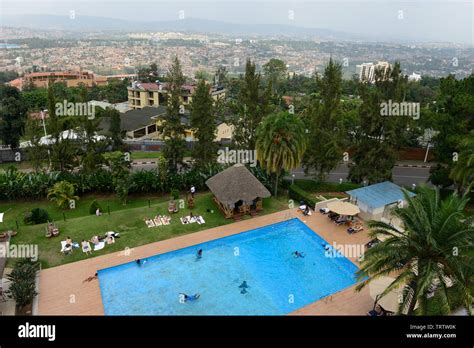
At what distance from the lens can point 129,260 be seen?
71.0ft

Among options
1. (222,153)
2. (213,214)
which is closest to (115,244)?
(213,214)

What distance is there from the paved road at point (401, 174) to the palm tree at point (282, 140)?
1006cm

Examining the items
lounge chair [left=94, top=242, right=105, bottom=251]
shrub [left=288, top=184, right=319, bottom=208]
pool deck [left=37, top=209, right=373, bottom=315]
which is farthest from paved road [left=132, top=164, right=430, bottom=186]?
lounge chair [left=94, top=242, right=105, bottom=251]

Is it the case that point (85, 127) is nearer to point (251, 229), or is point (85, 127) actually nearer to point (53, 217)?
point (53, 217)

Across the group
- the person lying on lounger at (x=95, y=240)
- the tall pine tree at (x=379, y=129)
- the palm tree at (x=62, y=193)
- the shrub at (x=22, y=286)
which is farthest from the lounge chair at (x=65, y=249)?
the tall pine tree at (x=379, y=129)

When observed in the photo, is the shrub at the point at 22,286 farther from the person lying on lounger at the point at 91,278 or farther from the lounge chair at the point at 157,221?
the lounge chair at the point at 157,221

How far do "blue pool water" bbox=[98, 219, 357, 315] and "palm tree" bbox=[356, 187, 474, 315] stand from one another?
6.37 m

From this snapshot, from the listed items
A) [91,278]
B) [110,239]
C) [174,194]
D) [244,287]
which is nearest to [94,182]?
[174,194]

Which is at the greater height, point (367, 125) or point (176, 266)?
point (367, 125)

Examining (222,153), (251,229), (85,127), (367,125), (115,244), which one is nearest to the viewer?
(115,244)

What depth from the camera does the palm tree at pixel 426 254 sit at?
1205 centimetres

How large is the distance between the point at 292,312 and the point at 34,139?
2818 centimetres

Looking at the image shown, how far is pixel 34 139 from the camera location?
31969 millimetres

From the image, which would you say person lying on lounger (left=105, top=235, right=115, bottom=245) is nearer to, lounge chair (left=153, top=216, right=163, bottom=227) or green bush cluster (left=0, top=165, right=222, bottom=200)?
lounge chair (left=153, top=216, right=163, bottom=227)
